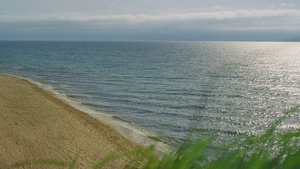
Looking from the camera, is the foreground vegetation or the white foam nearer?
the foreground vegetation

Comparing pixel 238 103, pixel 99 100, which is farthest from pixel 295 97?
pixel 99 100

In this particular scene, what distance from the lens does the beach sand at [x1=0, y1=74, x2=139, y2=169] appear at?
10.8 m

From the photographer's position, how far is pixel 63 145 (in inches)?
469

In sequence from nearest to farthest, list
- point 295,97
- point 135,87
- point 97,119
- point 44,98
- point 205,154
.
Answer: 1. point 205,154
2. point 97,119
3. point 44,98
4. point 295,97
5. point 135,87

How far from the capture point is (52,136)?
12.8 meters

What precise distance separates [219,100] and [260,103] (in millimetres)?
3138

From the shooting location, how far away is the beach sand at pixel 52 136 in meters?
10.8

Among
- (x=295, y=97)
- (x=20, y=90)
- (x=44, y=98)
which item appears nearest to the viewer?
(x=44, y=98)

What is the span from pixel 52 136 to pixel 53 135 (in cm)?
13

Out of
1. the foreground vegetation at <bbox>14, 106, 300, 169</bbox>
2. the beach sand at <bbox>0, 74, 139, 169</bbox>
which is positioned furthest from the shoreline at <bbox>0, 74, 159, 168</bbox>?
the foreground vegetation at <bbox>14, 106, 300, 169</bbox>

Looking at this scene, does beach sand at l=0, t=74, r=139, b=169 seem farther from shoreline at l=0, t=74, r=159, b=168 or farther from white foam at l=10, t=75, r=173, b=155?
white foam at l=10, t=75, r=173, b=155

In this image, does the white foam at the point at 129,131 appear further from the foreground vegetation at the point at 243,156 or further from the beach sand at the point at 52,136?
the foreground vegetation at the point at 243,156

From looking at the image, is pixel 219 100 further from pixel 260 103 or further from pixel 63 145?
pixel 63 145

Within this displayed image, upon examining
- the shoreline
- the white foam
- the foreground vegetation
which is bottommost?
the white foam
